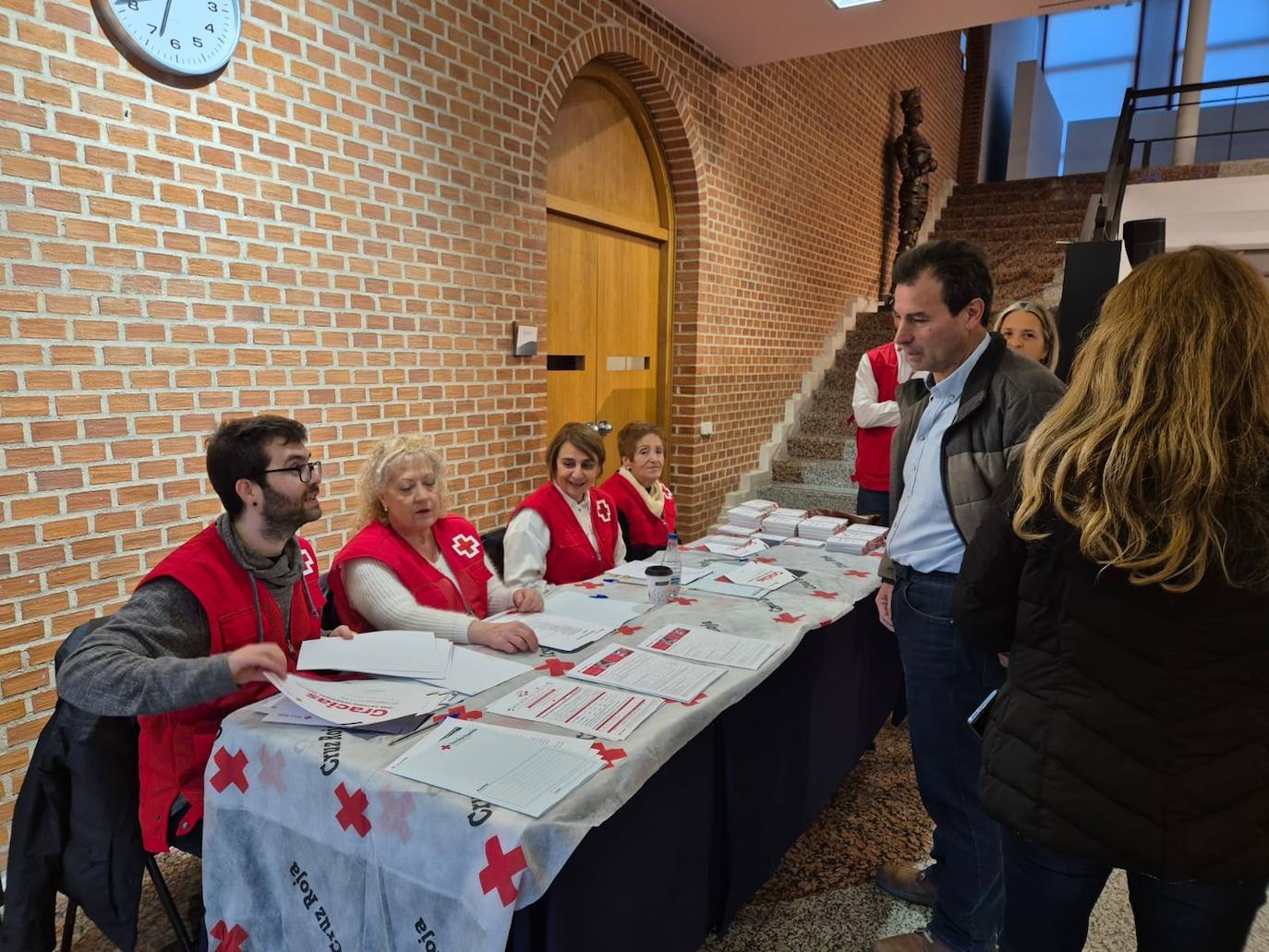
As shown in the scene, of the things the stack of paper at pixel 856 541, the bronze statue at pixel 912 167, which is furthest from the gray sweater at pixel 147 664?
the bronze statue at pixel 912 167

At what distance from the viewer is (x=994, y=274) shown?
488 cm

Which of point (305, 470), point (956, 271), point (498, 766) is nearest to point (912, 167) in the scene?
point (956, 271)

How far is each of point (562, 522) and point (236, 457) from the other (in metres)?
1.28

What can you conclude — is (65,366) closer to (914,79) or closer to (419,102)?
(419,102)

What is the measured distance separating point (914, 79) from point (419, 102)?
7.24 m

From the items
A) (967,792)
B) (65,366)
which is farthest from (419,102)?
(967,792)

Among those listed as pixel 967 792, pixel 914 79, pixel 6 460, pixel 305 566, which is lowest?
pixel 967 792

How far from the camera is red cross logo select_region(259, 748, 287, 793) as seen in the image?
4.49 ft

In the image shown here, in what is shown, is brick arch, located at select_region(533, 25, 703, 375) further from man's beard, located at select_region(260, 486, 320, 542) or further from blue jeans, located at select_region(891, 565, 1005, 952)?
blue jeans, located at select_region(891, 565, 1005, 952)

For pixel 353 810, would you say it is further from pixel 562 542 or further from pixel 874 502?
pixel 874 502

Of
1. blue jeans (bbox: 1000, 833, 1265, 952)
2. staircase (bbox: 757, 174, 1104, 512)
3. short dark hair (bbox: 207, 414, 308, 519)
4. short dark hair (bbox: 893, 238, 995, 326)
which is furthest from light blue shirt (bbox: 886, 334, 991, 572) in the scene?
staircase (bbox: 757, 174, 1104, 512)

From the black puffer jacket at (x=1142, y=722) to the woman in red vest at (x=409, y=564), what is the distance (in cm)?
118

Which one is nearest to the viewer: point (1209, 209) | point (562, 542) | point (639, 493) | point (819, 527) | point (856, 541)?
point (562, 542)

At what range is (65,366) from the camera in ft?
7.00
